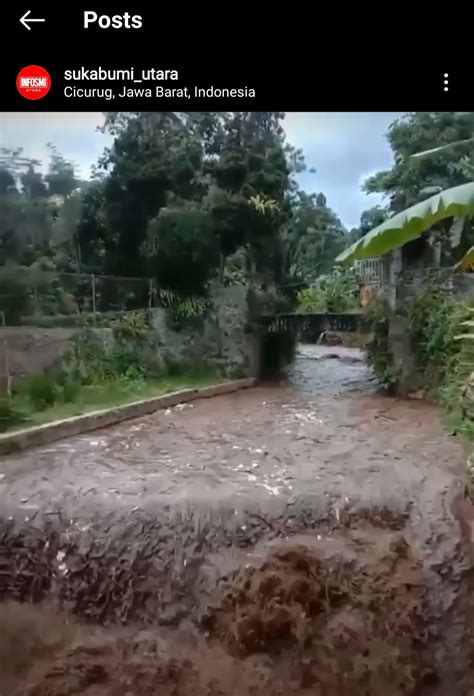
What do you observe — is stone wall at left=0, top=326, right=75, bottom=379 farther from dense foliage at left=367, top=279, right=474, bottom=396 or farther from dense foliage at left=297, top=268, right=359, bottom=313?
dense foliage at left=367, top=279, right=474, bottom=396

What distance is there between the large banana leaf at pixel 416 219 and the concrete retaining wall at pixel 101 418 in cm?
35

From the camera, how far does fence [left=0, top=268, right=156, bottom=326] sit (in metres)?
0.96

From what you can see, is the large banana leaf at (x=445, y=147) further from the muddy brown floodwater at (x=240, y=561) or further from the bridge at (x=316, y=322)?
the muddy brown floodwater at (x=240, y=561)

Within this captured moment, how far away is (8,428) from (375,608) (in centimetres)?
68

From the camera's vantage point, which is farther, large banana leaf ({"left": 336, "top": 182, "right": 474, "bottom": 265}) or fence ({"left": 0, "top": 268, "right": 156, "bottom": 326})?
fence ({"left": 0, "top": 268, "right": 156, "bottom": 326})

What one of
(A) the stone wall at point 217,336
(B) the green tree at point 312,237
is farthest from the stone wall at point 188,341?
(B) the green tree at point 312,237

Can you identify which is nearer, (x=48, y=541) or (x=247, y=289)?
(x=48, y=541)
